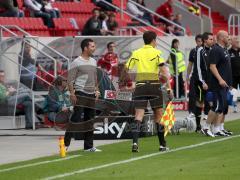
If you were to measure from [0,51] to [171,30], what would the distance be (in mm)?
13323

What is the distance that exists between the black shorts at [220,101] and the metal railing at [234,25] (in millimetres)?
17961

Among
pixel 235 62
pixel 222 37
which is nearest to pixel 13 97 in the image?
pixel 222 37

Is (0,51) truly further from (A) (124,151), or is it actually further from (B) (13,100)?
(A) (124,151)

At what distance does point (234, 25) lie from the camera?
37656 mm

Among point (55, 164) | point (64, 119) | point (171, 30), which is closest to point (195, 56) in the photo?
point (64, 119)

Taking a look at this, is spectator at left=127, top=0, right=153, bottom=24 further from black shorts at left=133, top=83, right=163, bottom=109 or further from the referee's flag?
black shorts at left=133, top=83, right=163, bottom=109

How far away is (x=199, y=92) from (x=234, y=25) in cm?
1731

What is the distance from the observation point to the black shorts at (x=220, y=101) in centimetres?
1886

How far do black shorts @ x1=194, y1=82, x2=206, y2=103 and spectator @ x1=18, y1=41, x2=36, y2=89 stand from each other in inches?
139

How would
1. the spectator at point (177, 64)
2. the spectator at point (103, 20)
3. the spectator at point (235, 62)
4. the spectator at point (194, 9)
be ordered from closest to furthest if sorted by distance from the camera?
the spectator at point (235, 62), the spectator at point (177, 64), the spectator at point (103, 20), the spectator at point (194, 9)

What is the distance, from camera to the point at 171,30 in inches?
1352

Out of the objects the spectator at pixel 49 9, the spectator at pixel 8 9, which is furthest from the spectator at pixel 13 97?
the spectator at pixel 49 9

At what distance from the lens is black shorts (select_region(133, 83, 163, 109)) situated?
15961 millimetres

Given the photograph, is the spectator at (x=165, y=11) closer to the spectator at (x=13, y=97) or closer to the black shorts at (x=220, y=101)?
the spectator at (x=13, y=97)
